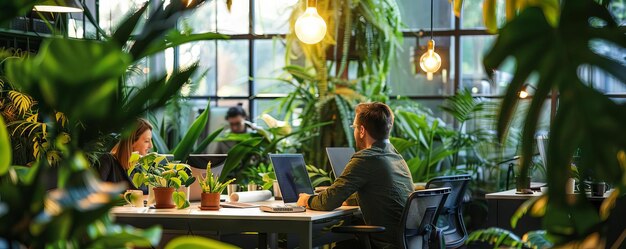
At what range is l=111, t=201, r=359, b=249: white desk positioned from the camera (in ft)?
14.6

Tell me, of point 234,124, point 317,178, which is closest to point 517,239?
point 317,178

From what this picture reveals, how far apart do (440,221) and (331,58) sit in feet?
13.0

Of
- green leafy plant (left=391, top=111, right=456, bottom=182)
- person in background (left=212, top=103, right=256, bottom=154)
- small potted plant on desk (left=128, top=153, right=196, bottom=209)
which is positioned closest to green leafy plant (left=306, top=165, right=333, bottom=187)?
green leafy plant (left=391, top=111, right=456, bottom=182)

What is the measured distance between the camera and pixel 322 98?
8.72 meters

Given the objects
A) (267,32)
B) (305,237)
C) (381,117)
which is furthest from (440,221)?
(267,32)

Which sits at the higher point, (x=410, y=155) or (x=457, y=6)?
(x=457, y=6)

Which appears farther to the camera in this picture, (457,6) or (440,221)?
(440,221)

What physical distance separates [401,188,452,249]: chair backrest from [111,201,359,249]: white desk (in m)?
0.38

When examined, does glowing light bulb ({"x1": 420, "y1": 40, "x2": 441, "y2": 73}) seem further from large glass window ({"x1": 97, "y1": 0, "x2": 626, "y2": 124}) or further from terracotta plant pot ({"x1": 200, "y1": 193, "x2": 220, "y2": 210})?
terracotta plant pot ({"x1": 200, "y1": 193, "x2": 220, "y2": 210})

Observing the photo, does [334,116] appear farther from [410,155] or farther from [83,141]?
[83,141]

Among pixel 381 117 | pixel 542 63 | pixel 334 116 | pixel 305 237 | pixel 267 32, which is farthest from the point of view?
pixel 267 32

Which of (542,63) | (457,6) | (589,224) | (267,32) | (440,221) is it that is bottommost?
(440,221)

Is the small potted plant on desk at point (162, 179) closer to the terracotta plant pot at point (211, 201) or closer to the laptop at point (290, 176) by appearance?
the terracotta plant pot at point (211, 201)

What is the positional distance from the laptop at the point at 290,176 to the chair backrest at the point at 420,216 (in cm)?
68
